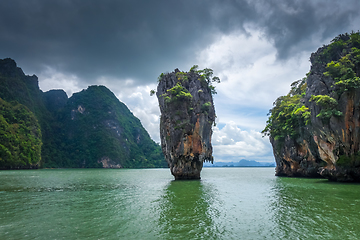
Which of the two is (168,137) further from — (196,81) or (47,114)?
(47,114)

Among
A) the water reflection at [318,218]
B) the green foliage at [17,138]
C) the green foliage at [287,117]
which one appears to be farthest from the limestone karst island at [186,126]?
the green foliage at [17,138]

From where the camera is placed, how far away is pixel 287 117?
1538 inches

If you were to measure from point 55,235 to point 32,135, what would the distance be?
92.9 meters

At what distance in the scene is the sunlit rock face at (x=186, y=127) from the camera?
33.8m

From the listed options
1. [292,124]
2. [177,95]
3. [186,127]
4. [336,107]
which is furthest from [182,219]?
[292,124]

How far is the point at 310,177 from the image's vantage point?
3722 centimetres

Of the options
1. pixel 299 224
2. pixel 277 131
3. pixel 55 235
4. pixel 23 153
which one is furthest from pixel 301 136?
pixel 23 153

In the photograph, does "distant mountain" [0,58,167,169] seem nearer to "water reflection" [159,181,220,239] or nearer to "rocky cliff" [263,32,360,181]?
"water reflection" [159,181,220,239]

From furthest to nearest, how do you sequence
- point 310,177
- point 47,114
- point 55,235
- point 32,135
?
point 47,114 → point 32,135 → point 310,177 → point 55,235

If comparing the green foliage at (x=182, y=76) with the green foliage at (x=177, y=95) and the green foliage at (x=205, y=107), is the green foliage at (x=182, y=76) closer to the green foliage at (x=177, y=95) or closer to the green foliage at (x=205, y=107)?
the green foliage at (x=177, y=95)

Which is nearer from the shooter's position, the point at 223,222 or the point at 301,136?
the point at 223,222

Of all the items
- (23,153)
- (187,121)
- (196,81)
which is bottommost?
(23,153)

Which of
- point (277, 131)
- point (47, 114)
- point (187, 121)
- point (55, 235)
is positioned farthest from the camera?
point (47, 114)

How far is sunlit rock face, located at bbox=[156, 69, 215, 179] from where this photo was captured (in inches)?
1331
